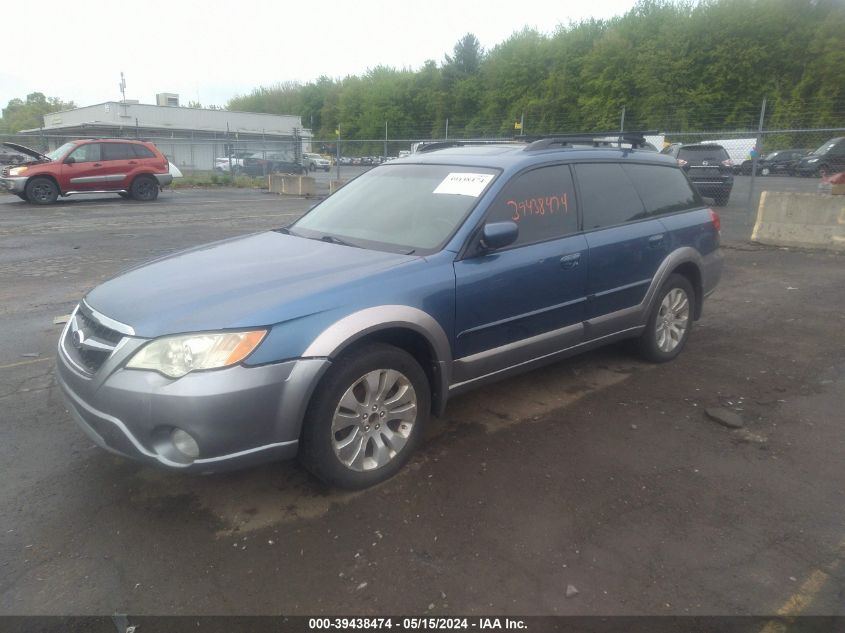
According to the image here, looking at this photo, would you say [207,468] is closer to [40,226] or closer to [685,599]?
[685,599]

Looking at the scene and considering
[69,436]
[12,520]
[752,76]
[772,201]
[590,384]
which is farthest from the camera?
[752,76]

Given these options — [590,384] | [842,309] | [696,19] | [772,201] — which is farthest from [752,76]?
[590,384]

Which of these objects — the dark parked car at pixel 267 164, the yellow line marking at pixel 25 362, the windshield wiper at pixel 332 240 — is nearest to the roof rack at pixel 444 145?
the windshield wiper at pixel 332 240

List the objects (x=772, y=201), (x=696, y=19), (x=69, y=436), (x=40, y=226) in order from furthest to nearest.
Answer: (x=696, y=19) → (x=40, y=226) → (x=772, y=201) → (x=69, y=436)

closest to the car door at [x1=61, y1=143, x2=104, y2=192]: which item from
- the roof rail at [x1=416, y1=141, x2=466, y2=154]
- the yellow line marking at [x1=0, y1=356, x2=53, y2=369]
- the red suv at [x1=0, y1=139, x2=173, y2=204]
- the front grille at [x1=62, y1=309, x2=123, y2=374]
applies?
the red suv at [x1=0, y1=139, x2=173, y2=204]

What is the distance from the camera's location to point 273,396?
110 inches

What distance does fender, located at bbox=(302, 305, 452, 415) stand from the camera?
116 inches

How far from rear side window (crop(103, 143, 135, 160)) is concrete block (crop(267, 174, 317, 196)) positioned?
6090 millimetres

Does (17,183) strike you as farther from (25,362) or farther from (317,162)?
(317,162)

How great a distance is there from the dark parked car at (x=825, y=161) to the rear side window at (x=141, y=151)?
2389 cm

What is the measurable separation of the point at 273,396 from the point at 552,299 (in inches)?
78.6

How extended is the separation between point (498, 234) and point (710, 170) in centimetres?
1531

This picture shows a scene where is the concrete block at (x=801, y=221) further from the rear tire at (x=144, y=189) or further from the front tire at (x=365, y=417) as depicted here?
the rear tire at (x=144, y=189)

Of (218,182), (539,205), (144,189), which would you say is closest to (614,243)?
(539,205)
